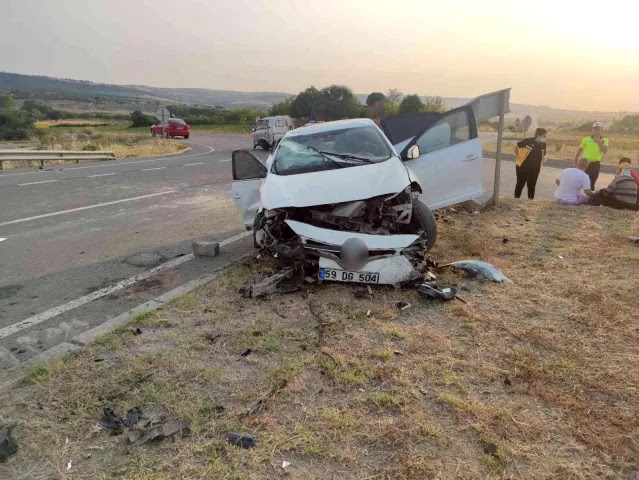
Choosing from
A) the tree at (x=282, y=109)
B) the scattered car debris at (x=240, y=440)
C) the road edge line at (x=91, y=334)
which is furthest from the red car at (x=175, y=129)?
the scattered car debris at (x=240, y=440)

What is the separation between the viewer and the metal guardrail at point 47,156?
15305 mm

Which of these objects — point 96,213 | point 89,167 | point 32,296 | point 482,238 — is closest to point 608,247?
point 482,238

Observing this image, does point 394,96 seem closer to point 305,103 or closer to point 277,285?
Answer: point 305,103

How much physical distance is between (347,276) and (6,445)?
118 inches

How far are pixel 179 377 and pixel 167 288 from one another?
194 cm

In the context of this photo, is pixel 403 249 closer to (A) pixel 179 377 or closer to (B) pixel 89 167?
(A) pixel 179 377

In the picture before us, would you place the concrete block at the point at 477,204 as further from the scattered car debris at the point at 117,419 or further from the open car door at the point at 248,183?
the scattered car debris at the point at 117,419

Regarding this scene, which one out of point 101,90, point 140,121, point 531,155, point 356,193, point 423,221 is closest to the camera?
point 356,193

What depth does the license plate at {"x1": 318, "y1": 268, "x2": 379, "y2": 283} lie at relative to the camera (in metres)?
4.70

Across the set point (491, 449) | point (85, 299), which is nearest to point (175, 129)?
point (85, 299)

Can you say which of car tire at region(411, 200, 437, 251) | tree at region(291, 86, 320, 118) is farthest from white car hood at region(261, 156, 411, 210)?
tree at region(291, 86, 320, 118)

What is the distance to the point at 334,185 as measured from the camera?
16.8ft

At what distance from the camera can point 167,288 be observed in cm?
512

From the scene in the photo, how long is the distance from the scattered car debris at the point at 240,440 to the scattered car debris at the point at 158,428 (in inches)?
10.3
